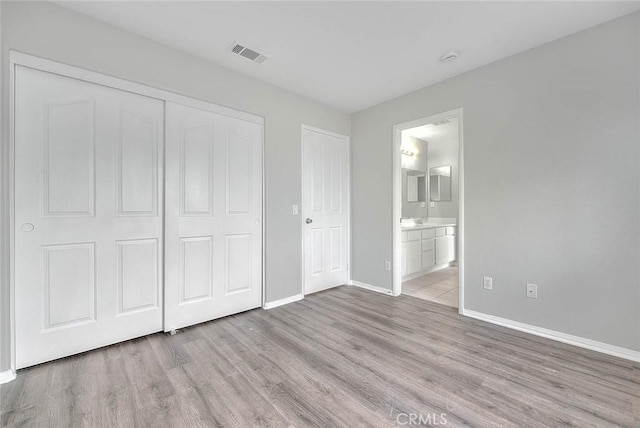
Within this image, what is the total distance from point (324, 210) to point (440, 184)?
3099 mm

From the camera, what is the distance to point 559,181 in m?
2.20

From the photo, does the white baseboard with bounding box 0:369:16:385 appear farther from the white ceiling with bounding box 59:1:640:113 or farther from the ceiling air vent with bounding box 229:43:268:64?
the ceiling air vent with bounding box 229:43:268:64

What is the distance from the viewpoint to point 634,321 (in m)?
1.90

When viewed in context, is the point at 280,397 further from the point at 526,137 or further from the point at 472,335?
the point at 526,137

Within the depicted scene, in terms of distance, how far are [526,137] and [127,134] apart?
3418 millimetres

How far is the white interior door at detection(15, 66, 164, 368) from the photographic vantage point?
177 cm

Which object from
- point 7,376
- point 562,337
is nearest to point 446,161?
point 562,337

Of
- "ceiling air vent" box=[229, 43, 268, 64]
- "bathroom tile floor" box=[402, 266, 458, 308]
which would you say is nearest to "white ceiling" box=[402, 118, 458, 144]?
"bathroom tile floor" box=[402, 266, 458, 308]

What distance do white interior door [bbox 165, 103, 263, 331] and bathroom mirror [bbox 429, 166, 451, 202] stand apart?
399cm

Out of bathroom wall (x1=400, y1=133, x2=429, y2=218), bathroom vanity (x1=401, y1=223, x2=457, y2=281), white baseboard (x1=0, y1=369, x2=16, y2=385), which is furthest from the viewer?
bathroom wall (x1=400, y1=133, x2=429, y2=218)

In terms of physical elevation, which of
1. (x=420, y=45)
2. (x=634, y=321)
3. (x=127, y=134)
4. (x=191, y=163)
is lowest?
(x=634, y=321)

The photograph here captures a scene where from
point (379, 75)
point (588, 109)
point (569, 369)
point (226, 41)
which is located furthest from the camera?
point (379, 75)

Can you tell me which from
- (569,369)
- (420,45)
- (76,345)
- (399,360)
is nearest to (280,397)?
(399,360)

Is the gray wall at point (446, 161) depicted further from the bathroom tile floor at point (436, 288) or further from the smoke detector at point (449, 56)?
the smoke detector at point (449, 56)
